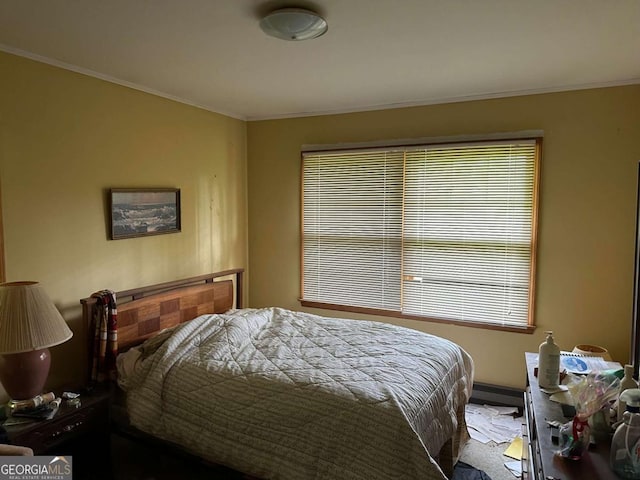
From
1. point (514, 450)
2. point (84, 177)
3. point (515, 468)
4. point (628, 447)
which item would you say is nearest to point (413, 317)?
point (514, 450)

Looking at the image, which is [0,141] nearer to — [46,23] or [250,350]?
[46,23]

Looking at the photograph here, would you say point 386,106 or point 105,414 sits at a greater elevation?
point 386,106

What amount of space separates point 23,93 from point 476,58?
2.61 meters

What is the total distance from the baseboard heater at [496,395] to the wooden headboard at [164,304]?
86.1 inches

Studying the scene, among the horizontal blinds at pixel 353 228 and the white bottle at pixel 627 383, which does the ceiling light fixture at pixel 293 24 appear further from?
the white bottle at pixel 627 383

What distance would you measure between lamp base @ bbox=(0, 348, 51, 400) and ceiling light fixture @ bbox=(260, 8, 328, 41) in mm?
1965

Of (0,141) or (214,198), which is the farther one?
(214,198)

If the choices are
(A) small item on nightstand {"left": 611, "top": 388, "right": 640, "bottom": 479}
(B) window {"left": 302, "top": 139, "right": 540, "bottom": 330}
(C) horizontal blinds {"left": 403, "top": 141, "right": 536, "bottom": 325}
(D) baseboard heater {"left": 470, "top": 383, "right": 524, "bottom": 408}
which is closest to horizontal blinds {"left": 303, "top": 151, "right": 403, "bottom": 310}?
(B) window {"left": 302, "top": 139, "right": 540, "bottom": 330}

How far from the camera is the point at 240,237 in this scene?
14.2 ft

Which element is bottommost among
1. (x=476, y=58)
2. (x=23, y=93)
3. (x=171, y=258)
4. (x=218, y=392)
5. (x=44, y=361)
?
(x=218, y=392)

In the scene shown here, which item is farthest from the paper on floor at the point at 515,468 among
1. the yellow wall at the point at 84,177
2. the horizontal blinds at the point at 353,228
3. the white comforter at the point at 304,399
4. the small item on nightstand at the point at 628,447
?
the yellow wall at the point at 84,177

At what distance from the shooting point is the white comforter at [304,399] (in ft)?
6.33

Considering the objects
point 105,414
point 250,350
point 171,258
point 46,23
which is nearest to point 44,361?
point 105,414

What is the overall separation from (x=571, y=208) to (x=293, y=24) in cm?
241
